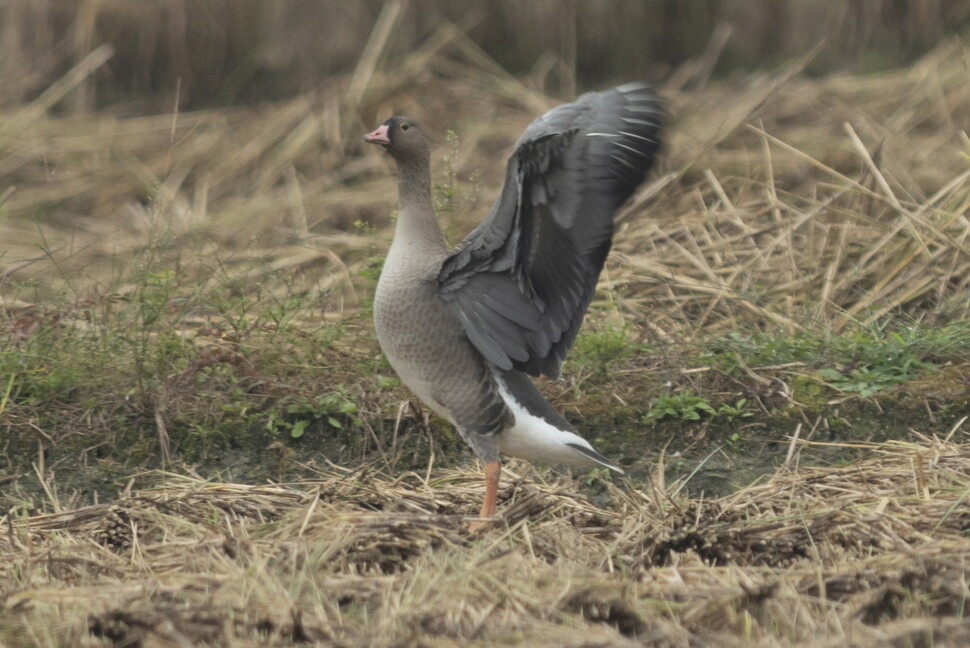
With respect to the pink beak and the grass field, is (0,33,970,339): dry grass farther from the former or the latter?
the pink beak

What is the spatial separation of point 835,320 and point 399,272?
236 cm

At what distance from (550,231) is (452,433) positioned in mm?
1322

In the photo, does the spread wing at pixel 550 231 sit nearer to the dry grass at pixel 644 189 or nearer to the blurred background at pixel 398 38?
the dry grass at pixel 644 189

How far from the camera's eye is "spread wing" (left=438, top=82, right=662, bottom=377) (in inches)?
149

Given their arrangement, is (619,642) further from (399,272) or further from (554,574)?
(399,272)

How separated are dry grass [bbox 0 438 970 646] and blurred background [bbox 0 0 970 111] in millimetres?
5095

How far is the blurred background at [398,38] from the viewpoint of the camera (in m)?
9.05

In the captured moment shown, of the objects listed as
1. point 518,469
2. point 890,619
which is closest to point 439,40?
point 518,469

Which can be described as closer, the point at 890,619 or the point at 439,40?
the point at 890,619

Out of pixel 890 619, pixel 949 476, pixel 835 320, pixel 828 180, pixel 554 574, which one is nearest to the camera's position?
pixel 890 619

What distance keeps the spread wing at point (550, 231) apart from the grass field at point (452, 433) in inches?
22.3

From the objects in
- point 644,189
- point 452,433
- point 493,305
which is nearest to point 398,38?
point 644,189

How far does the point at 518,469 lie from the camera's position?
4965mm

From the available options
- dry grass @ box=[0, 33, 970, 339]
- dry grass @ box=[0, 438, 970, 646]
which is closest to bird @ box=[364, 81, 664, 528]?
dry grass @ box=[0, 438, 970, 646]
